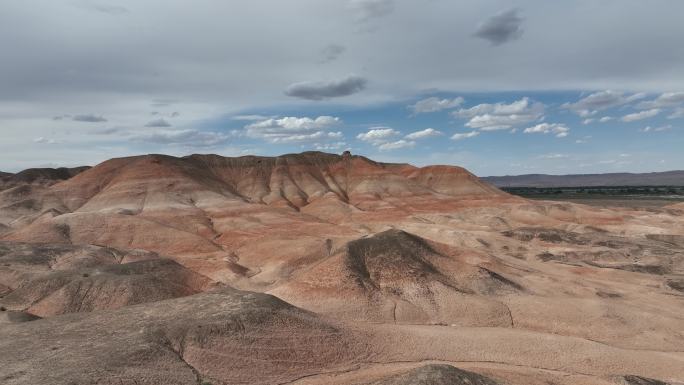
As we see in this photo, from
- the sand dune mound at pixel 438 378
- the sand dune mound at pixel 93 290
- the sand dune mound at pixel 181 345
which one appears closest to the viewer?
the sand dune mound at pixel 438 378

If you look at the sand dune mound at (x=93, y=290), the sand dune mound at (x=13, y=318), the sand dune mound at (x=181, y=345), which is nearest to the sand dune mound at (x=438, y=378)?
the sand dune mound at (x=181, y=345)

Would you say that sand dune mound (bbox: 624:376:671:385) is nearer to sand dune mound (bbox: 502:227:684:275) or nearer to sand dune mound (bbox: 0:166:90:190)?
sand dune mound (bbox: 502:227:684:275)

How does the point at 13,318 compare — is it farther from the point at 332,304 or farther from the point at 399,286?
the point at 399,286

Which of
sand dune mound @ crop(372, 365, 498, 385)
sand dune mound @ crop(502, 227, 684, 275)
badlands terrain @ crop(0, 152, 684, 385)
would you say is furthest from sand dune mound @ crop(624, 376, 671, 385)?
sand dune mound @ crop(502, 227, 684, 275)

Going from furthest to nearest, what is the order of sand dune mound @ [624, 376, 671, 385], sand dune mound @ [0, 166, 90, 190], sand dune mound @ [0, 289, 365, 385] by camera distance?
sand dune mound @ [0, 166, 90, 190]
sand dune mound @ [624, 376, 671, 385]
sand dune mound @ [0, 289, 365, 385]

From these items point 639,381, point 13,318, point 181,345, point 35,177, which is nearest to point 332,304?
point 181,345

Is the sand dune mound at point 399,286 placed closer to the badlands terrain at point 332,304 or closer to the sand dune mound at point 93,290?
the badlands terrain at point 332,304

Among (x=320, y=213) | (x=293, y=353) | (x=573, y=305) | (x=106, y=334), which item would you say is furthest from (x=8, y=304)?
(x=320, y=213)
